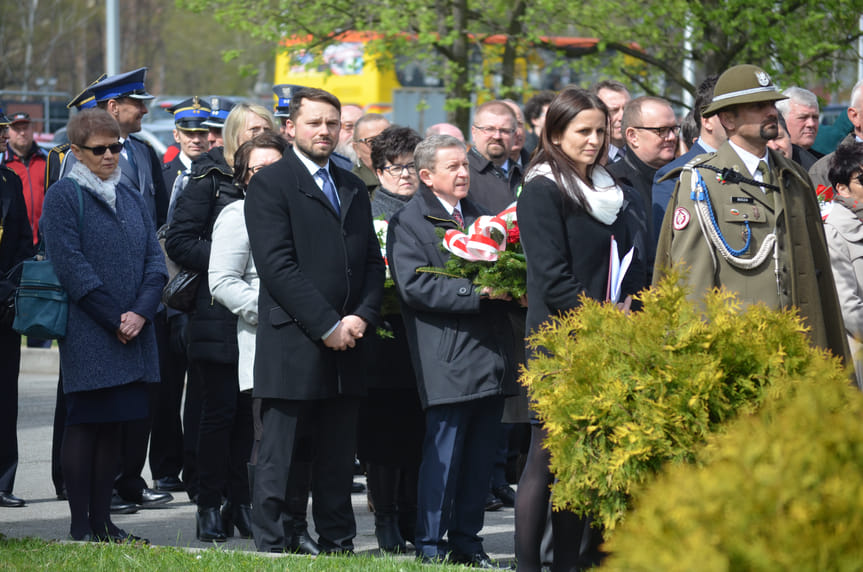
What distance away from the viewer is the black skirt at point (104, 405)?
252 inches

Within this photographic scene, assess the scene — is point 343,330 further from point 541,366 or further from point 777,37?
point 777,37

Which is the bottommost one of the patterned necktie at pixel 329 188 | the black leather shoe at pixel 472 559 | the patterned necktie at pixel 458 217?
the black leather shoe at pixel 472 559

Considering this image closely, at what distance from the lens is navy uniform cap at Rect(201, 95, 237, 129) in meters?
9.02

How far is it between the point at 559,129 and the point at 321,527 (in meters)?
2.33

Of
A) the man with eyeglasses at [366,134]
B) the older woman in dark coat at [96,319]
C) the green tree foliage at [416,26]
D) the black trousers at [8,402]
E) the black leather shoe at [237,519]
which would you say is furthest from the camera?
the green tree foliage at [416,26]

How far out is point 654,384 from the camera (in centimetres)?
405

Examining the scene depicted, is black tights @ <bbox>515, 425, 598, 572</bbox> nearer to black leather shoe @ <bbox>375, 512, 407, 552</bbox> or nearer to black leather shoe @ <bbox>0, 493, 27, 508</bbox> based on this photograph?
black leather shoe @ <bbox>375, 512, 407, 552</bbox>

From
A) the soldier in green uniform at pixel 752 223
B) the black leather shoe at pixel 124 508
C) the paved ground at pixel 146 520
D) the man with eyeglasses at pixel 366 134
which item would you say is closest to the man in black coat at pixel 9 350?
the paved ground at pixel 146 520

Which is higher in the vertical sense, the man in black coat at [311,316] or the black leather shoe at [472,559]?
the man in black coat at [311,316]

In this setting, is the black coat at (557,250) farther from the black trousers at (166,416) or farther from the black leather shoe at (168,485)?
the black leather shoe at (168,485)

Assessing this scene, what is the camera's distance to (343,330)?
19.8ft

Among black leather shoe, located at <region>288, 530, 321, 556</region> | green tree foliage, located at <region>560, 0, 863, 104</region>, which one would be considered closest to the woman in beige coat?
black leather shoe, located at <region>288, 530, 321, 556</region>

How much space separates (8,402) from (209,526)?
1766 millimetres

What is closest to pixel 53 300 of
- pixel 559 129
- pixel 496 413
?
pixel 496 413
